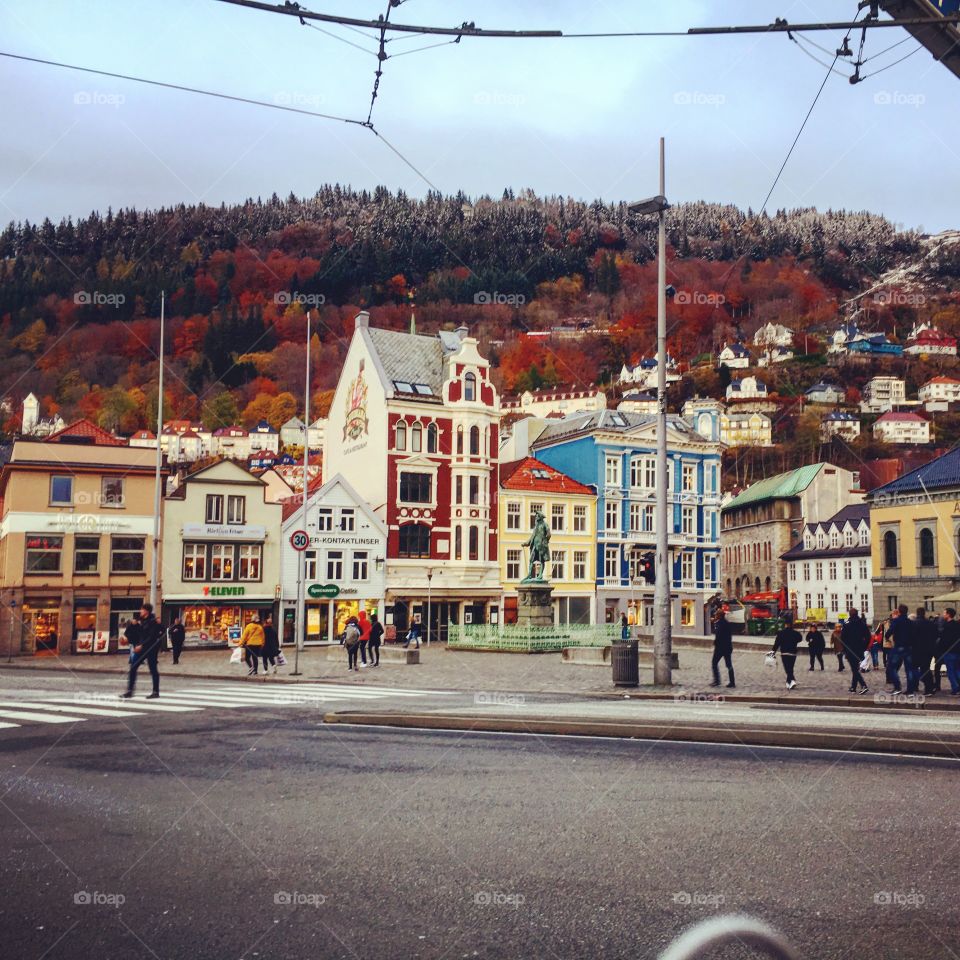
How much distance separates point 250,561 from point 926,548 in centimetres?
3944

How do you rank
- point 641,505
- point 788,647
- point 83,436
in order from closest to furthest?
Result: 1. point 788,647
2. point 83,436
3. point 641,505

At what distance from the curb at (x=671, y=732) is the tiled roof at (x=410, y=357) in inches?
1718

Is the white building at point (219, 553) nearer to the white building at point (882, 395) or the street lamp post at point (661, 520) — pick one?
the street lamp post at point (661, 520)

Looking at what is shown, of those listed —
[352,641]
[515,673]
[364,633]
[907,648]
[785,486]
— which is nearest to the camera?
[907,648]

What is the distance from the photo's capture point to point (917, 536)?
194 ft

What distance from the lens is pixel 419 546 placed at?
5609cm

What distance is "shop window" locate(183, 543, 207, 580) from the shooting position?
1901 inches

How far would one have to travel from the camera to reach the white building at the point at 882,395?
18175cm

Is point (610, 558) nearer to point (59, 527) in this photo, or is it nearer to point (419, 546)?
point (419, 546)

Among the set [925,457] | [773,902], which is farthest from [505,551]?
[925,457]

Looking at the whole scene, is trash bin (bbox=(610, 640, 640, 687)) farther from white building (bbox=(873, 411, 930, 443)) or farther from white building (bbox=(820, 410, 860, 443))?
white building (bbox=(873, 411, 930, 443))

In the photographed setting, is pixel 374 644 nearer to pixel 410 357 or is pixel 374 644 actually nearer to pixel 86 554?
pixel 86 554

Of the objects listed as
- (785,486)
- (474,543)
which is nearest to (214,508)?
(474,543)

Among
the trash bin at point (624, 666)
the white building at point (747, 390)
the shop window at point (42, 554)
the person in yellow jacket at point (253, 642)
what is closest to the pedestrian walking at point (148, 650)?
the person in yellow jacket at point (253, 642)
